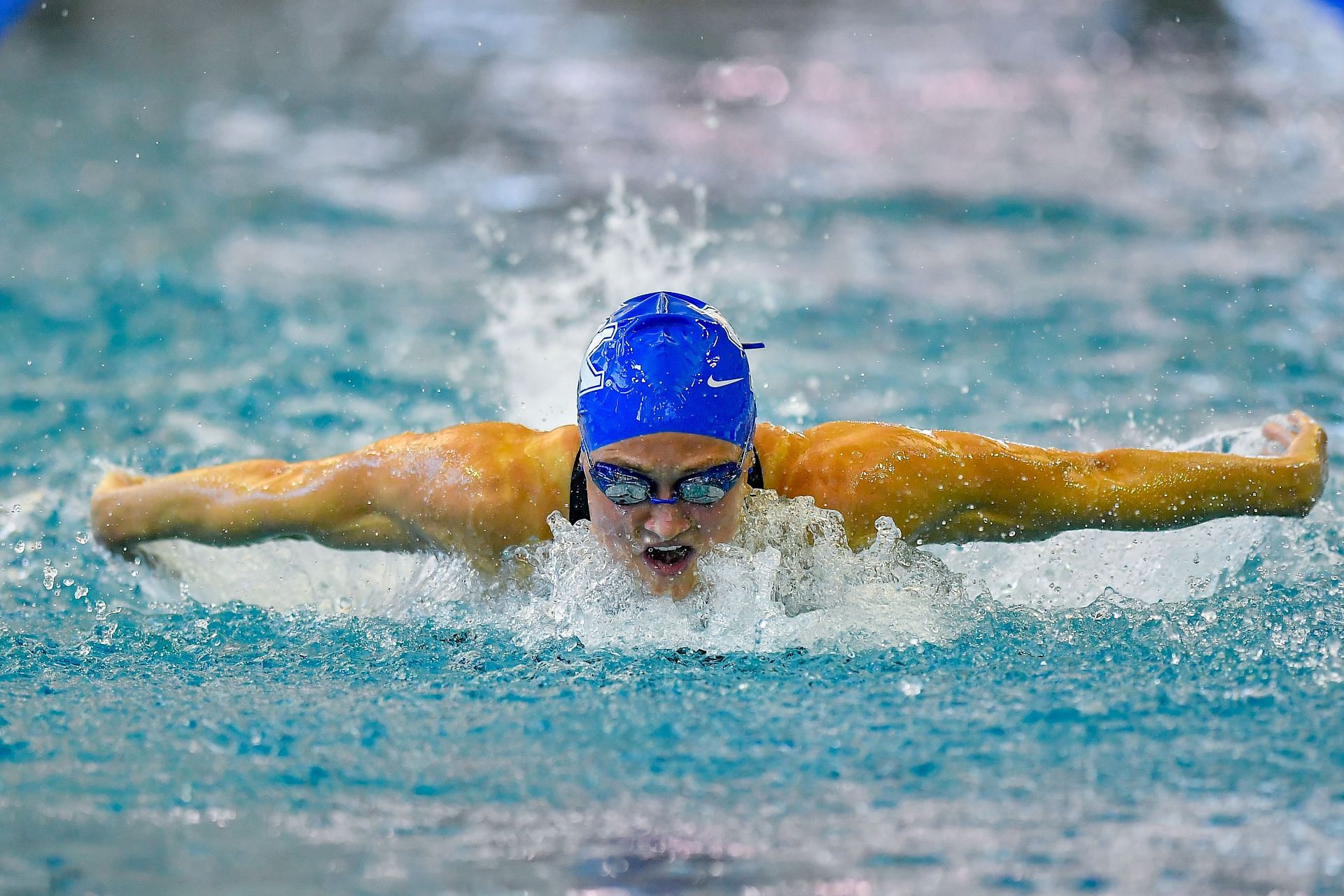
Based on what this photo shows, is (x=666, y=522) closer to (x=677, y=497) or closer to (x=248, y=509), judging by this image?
(x=677, y=497)

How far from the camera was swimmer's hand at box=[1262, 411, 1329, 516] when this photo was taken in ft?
10.4

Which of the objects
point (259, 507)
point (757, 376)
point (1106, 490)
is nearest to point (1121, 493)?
point (1106, 490)

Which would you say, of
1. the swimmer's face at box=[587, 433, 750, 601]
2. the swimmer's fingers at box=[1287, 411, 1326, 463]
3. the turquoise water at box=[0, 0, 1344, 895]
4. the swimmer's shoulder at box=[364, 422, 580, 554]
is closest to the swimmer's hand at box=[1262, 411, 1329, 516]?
the swimmer's fingers at box=[1287, 411, 1326, 463]

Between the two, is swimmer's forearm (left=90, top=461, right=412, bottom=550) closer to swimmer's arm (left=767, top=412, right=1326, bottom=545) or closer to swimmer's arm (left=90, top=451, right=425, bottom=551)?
swimmer's arm (left=90, top=451, right=425, bottom=551)

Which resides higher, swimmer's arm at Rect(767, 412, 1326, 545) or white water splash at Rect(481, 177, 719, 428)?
white water splash at Rect(481, 177, 719, 428)

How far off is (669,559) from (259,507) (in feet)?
3.10

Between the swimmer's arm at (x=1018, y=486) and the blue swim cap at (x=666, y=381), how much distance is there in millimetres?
304

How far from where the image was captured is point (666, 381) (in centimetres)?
281

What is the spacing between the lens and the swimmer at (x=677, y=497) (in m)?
2.86

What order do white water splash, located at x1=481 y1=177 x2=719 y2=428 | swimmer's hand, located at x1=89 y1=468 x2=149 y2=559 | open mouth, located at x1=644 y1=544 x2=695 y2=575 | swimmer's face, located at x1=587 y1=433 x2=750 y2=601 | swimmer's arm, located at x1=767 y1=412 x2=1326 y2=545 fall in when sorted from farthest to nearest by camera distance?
white water splash, located at x1=481 y1=177 x2=719 y2=428
swimmer's hand, located at x1=89 y1=468 x2=149 y2=559
swimmer's arm, located at x1=767 y1=412 x2=1326 y2=545
open mouth, located at x1=644 y1=544 x2=695 y2=575
swimmer's face, located at x1=587 y1=433 x2=750 y2=601

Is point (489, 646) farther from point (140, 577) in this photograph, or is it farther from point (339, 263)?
point (339, 263)

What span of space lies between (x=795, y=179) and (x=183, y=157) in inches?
129

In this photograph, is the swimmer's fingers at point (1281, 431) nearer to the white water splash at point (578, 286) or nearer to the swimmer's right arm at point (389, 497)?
the swimmer's right arm at point (389, 497)

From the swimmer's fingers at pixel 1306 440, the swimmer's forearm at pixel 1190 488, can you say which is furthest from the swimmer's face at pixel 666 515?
the swimmer's fingers at pixel 1306 440
